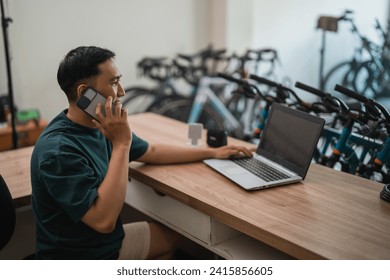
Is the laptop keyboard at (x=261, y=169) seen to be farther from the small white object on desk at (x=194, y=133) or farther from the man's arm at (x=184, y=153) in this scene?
the small white object on desk at (x=194, y=133)

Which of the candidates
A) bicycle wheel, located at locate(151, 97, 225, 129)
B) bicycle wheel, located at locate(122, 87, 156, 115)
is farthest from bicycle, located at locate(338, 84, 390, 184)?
bicycle wheel, located at locate(122, 87, 156, 115)

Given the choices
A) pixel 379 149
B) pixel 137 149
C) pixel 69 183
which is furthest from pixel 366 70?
pixel 69 183

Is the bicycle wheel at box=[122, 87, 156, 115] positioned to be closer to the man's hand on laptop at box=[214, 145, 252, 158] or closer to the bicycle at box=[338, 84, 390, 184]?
the man's hand on laptop at box=[214, 145, 252, 158]

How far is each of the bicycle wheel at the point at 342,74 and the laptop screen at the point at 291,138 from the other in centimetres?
242

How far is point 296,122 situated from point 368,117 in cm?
37

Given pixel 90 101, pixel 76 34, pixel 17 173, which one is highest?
pixel 76 34

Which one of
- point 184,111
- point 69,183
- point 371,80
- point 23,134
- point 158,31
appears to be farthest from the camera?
point 158,31

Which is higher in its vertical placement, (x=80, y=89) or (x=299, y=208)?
(x=80, y=89)

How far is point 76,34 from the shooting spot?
12.3ft

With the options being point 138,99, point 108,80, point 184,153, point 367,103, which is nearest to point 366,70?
point 138,99

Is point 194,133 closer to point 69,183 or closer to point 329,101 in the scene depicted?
point 329,101

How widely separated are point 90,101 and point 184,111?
237 cm

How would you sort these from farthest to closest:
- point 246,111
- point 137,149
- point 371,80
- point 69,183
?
point 246,111 → point 371,80 → point 137,149 → point 69,183

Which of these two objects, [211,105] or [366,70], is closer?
[211,105]
